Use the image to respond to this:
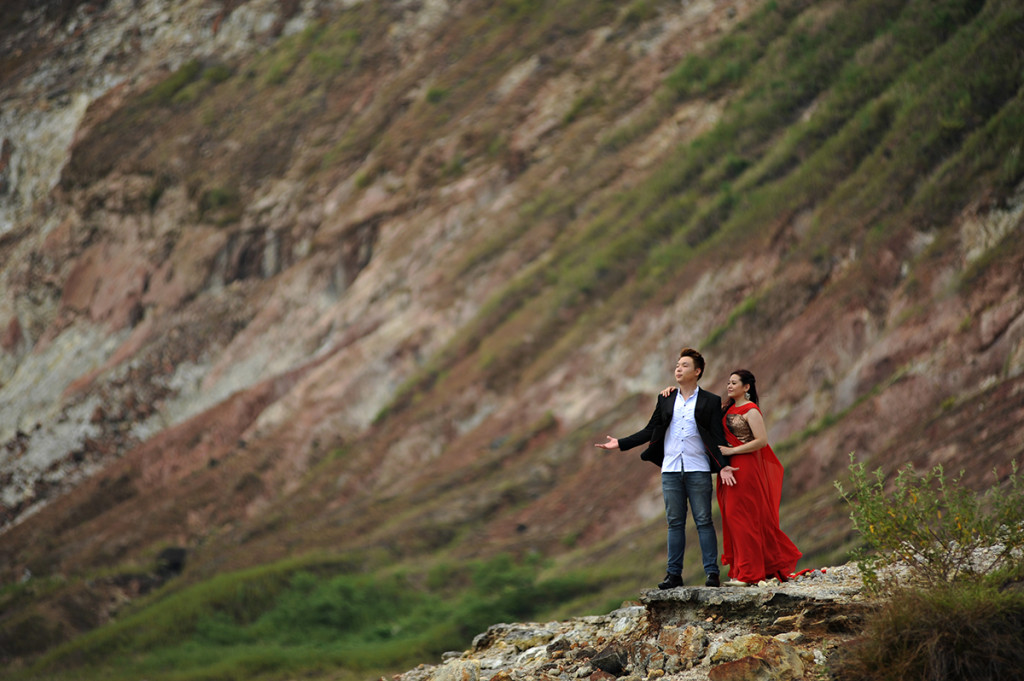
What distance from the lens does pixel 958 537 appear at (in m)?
6.14

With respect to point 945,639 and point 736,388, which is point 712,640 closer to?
point 945,639

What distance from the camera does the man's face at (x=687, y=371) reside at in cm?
688

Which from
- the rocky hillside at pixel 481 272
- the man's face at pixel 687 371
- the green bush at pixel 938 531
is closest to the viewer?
the green bush at pixel 938 531

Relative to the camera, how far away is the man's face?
688cm

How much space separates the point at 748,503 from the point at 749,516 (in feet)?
0.30

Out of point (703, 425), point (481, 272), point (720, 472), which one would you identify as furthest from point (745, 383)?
point (481, 272)

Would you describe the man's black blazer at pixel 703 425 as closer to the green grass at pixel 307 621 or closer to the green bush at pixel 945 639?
the green bush at pixel 945 639

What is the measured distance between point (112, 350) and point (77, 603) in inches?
695

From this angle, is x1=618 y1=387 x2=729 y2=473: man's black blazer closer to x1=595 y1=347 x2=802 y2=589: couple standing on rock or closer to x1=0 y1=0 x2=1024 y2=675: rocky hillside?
x1=595 y1=347 x2=802 y2=589: couple standing on rock

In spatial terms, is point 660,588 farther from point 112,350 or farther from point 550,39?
point 112,350

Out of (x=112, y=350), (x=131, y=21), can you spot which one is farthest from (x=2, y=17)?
(x=112, y=350)

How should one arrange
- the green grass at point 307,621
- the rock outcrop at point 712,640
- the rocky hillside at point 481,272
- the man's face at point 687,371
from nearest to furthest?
the rock outcrop at point 712,640
the man's face at point 687,371
the green grass at point 307,621
the rocky hillside at point 481,272

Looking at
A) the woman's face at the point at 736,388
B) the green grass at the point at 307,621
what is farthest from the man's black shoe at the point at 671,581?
the green grass at the point at 307,621

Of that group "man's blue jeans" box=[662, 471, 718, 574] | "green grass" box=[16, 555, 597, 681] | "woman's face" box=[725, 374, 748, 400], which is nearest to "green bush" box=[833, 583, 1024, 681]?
"man's blue jeans" box=[662, 471, 718, 574]
